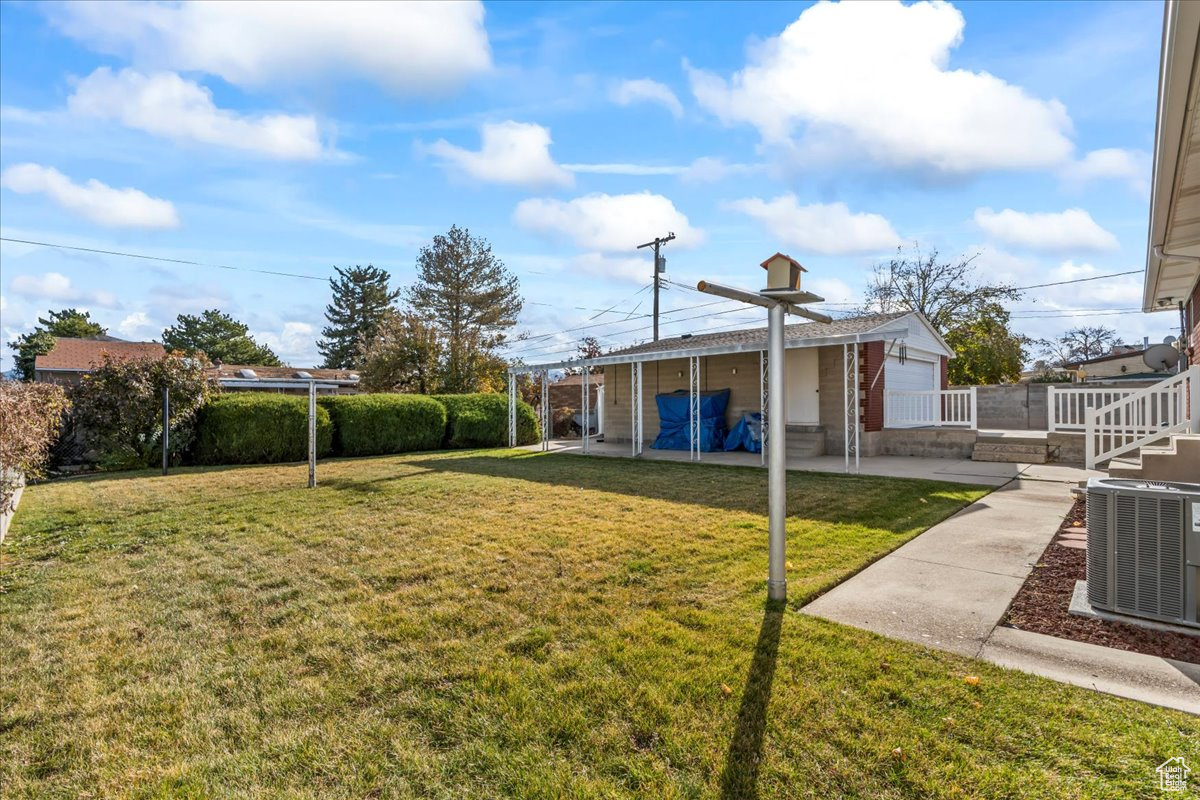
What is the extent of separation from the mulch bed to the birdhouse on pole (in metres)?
2.29

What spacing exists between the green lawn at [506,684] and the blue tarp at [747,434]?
7.35m

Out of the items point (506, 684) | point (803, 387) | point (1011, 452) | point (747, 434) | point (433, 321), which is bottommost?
point (506, 684)

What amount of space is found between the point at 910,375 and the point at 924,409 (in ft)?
3.73

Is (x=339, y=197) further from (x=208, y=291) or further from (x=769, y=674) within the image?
(x=208, y=291)

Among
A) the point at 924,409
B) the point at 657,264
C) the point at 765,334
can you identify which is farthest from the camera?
the point at 657,264

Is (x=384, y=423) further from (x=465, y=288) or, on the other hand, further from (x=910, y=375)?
(x=465, y=288)

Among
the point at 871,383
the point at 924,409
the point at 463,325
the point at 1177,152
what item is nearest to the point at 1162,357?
the point at 924,409

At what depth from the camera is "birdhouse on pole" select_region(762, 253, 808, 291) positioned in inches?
135

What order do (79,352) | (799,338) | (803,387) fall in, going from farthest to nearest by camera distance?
1. (79,352)
2. (803,387)
3. (799,338)

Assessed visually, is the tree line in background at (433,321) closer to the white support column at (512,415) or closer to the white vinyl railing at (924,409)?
the white support column at (512,415)

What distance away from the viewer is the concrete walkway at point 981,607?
2518 millimetres

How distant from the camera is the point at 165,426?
411 inches

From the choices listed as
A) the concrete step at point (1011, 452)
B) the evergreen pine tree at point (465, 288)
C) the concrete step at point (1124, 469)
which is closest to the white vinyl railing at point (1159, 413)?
the concrete step at point (1124, 469)

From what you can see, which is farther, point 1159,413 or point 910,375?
point 910,375
